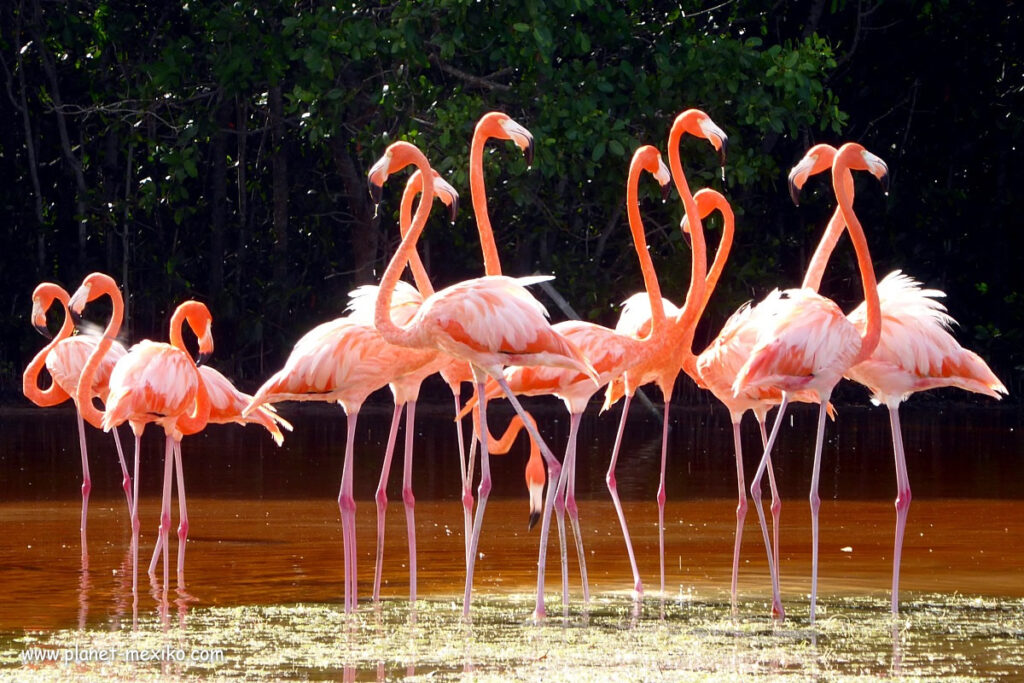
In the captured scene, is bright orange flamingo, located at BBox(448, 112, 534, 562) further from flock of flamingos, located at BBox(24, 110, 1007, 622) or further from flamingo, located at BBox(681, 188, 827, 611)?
flamingo, located at BBox(681, 188, 827, 611)

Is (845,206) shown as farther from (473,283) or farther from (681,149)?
(681,149)

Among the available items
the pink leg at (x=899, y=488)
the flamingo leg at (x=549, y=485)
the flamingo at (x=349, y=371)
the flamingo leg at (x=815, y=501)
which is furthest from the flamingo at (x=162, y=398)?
the pink leg at (x=899, y=488)

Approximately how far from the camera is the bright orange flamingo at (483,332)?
5730mm

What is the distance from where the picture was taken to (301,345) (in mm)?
6246

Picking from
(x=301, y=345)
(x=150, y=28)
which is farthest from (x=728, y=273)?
(x=301, y=345)

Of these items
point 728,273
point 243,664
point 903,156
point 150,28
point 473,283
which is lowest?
point 243,664

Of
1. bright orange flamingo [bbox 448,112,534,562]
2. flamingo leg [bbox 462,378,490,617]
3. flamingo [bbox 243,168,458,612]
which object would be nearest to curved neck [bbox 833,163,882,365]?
bright orange flamingo [bbox 448,112,534,562]

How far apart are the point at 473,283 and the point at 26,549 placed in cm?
269

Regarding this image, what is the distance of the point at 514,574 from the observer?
6711 millimetres

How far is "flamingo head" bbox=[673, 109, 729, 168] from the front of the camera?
6.29 metres

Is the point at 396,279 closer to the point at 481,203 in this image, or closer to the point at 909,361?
the point at 481,203

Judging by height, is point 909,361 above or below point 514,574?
above

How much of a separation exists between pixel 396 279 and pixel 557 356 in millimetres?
687

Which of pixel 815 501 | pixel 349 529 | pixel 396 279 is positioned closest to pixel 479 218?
pixel 396 279
